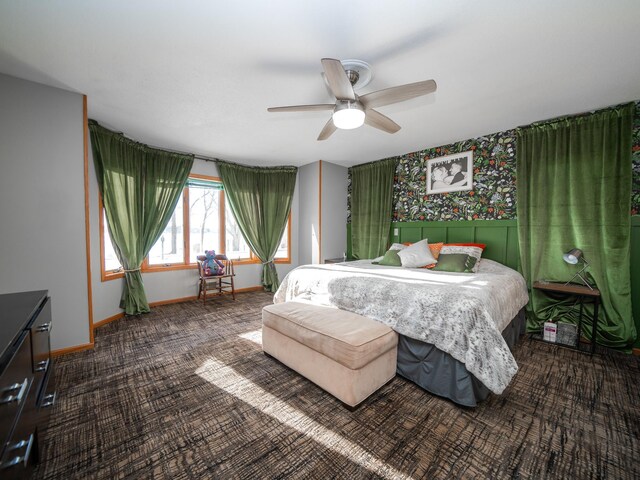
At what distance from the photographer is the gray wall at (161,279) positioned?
10.7 feet

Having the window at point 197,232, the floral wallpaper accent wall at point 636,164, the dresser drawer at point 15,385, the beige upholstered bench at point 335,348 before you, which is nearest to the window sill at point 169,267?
the window at point 197,232

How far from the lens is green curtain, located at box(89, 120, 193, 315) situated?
3.36 m

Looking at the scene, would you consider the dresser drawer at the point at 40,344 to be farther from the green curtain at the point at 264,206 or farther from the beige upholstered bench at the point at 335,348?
the green curtain at the point at 264,206

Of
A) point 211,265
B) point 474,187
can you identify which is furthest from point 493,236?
point 211,265

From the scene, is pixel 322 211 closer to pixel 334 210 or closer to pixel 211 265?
pixel 334 210

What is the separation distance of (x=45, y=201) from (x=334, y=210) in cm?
394

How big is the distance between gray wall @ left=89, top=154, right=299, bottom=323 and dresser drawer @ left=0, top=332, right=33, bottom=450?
8.06 ft

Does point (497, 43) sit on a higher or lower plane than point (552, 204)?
higher

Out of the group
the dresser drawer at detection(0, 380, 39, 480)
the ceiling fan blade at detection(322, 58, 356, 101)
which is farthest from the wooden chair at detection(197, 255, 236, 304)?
the ceiling fan blade at detection(322, 58, 356, 101)

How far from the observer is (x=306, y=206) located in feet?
17.4

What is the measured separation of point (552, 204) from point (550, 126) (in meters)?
0.90

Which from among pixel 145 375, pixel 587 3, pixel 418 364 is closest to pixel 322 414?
pixel 418 364

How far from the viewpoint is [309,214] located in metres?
5.23

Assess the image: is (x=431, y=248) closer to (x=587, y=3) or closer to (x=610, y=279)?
(x=610, y=279)
